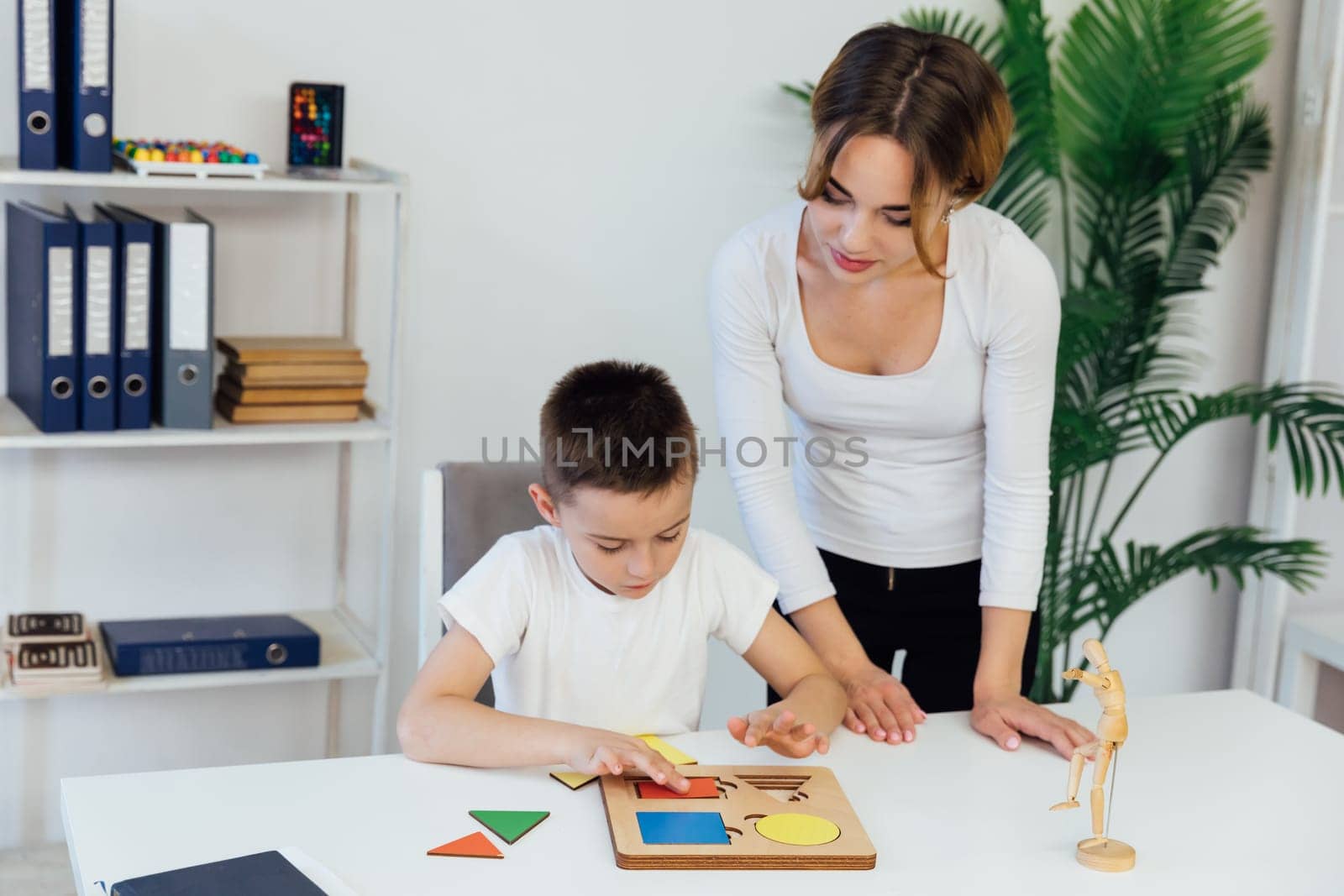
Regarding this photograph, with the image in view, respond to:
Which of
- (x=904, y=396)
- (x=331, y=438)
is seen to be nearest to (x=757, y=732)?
(x=904, y=396)

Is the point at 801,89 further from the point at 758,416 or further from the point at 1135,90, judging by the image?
the point at 758,416

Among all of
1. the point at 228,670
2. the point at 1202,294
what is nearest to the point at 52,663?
the point at 228,670

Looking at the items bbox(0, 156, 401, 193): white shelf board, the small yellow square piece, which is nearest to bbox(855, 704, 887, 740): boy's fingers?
the small yellow square piece

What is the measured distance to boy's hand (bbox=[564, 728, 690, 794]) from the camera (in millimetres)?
1368

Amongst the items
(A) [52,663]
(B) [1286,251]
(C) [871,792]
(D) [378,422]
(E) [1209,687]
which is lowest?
(E) [1209,687]

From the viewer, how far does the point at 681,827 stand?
130cm

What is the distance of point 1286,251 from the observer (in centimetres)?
312

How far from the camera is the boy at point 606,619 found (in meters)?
1.47

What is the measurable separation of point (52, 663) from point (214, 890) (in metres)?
1.29

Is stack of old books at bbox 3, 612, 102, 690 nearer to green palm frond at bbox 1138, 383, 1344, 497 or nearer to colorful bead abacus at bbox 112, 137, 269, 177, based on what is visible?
colorful bead abacus at bbox 112, 137, 269, 177

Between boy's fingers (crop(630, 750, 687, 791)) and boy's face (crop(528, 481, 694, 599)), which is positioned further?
boy's face (crop(528, 481, 694, 599))

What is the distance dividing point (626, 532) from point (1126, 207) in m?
1.74

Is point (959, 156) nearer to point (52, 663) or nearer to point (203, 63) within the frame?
point (203, 63)

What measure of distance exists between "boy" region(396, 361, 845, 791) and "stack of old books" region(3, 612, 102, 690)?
0.92 meters
